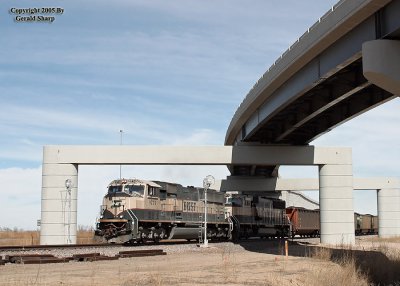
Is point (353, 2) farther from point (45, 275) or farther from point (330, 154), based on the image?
point (330, 154)

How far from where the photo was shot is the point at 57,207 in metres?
38.8

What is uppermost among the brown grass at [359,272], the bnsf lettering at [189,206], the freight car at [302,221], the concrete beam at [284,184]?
the concrete beam at [284,184]

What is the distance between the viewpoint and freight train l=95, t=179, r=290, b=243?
104 ft

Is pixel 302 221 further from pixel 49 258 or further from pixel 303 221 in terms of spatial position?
pixel 49 258

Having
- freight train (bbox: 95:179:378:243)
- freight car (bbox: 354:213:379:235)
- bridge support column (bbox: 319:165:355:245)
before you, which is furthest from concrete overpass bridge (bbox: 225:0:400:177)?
freight car (bbox: 354:213:379:235)

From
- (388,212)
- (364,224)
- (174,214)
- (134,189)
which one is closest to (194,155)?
(174,214)

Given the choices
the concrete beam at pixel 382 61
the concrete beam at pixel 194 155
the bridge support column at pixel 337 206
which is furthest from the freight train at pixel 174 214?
the concrete beam at pixel 382 61

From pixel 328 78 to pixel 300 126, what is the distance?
1079 centimetres

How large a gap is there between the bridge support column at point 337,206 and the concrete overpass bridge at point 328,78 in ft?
10.8

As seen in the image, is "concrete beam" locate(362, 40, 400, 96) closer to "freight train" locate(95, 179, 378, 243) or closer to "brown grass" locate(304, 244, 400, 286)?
"brown grass" locate(304, 244, 400, 286)

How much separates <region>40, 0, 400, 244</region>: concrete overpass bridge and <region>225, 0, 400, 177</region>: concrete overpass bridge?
48 mm

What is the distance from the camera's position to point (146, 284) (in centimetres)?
1564

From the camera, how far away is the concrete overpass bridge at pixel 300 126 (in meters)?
24.2

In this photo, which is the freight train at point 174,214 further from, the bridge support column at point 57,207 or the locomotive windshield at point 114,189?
the bridge support column at point 57,207
